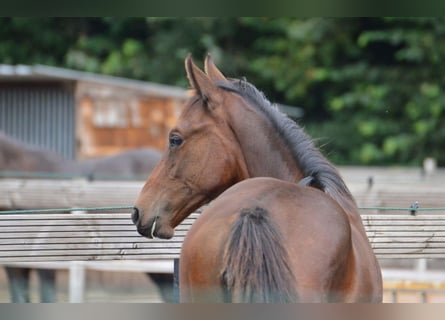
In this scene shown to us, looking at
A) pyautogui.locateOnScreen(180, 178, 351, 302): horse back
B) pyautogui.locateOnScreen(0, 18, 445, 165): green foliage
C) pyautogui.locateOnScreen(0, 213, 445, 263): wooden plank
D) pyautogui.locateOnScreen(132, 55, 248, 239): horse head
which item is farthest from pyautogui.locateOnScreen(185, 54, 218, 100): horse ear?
pyautogui.locateOnScreen(0, 18, 445, 165): green foliage

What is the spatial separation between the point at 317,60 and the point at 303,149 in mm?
20095

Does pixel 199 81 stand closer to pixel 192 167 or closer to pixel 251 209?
pixel 192 167

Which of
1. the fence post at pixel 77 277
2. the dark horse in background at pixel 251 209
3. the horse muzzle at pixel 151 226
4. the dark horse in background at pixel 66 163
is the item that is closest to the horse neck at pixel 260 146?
the dark horse in background at pixel 251 209

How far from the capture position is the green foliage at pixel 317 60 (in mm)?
22297

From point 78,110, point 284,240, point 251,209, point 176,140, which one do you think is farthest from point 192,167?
point 78,110

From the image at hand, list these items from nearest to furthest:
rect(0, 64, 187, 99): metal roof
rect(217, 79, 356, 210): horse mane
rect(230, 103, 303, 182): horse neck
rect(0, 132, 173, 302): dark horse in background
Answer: rect(217, 79, 356, 210): horse mane → rect(230, 103, 303, 182): horse neck → rect(0, 132, 173, 302): dark horse in background → rect(0, 64, 187, 99): metal roof

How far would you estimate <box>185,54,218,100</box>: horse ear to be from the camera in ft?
13.7

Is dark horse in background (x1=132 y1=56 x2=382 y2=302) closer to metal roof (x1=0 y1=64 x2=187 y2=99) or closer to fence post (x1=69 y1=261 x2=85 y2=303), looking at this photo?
fence post (x1=69 y1=261 x2=85 y2=303)

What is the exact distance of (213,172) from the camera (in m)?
4.08

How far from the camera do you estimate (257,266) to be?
9.46 ft

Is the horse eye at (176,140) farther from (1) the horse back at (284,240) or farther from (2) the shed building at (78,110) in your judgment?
(2) the shed building at (78,110)

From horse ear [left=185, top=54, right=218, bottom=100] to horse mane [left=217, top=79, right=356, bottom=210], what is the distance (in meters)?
0.09

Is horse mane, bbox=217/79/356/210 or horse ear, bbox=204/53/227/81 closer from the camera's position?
horse mane, bbox=217/79/356/210

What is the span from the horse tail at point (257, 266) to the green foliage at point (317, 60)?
17763 millimetres
